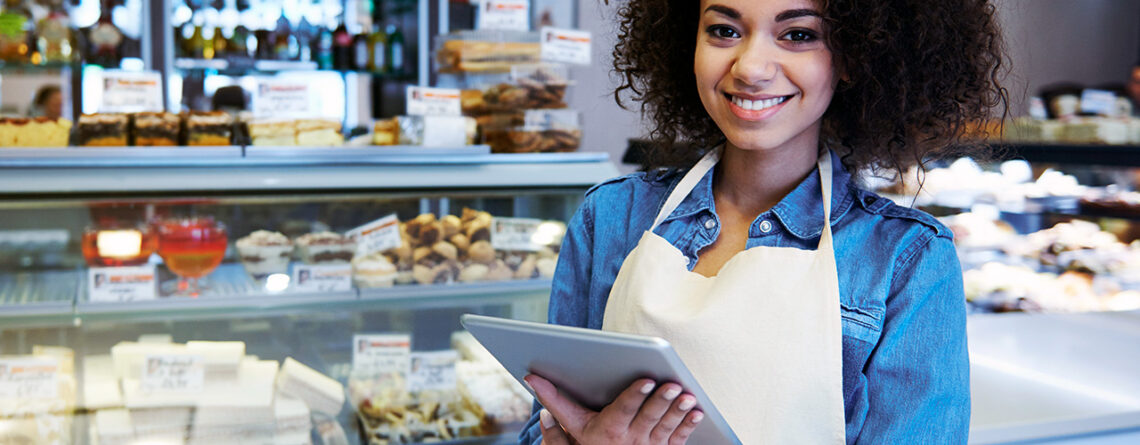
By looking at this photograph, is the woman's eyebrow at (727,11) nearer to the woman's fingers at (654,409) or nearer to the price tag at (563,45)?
the woman's fingers at (654,409)

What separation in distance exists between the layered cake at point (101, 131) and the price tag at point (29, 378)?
0.49 m

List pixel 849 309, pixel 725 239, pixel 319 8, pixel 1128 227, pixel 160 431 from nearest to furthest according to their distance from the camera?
pixel 849 309
pixel 725 239
pixel 160 431
pixel 1128 227
pixel 319 8

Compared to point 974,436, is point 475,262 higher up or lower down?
higher up

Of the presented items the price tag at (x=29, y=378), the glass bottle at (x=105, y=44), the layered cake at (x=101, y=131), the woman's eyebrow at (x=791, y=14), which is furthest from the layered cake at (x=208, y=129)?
the glass bottle at (x=105, y=44)

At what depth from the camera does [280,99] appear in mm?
2240

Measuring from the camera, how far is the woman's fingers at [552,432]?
110cm

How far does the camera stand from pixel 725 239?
48.0 inches

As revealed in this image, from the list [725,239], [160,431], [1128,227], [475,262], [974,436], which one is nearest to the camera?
[725,239]

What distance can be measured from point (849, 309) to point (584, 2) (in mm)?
3785

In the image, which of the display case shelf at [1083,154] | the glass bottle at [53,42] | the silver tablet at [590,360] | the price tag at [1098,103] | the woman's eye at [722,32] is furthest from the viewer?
the glass bottle at [53,42]

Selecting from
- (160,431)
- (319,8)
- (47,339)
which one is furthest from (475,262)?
(319,8)

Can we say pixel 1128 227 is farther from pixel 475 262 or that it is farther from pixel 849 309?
pixel 849 309

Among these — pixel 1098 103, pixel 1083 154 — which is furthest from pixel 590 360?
pixel 1098 103

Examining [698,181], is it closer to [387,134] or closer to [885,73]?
[885,73]
